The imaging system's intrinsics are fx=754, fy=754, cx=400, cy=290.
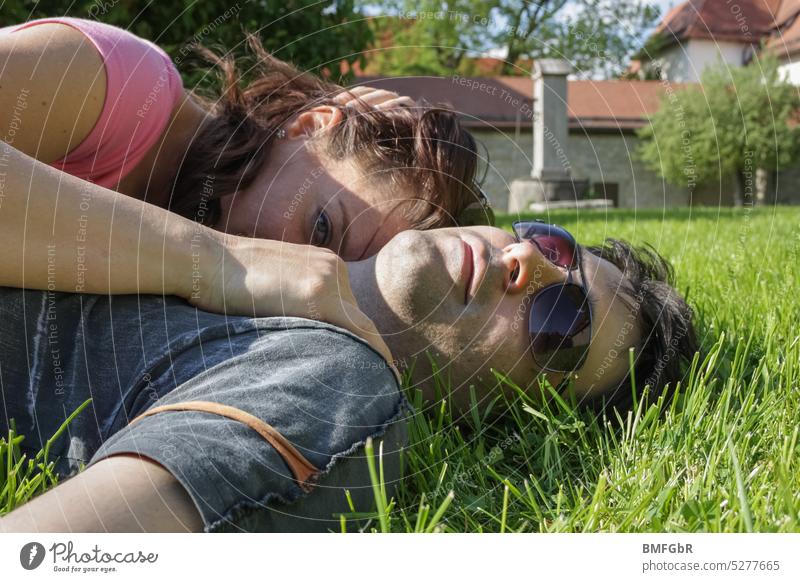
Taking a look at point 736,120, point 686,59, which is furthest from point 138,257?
point 736,120

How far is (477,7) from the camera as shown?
285cm

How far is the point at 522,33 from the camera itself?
214 centimetres

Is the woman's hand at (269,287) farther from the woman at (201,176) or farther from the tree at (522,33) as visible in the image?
the tree at (522,33)

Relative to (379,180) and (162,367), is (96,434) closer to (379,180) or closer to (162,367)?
(162,367)

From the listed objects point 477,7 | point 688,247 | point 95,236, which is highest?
point 477,7

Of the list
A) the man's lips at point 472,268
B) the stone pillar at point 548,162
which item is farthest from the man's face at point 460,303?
the stone pillar at point 548,162

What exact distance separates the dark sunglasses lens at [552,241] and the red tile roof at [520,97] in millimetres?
777

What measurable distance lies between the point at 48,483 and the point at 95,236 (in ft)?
1.33

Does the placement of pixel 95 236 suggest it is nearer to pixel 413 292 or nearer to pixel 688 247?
pixel 413 292

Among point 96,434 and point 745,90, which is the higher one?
point 745,90

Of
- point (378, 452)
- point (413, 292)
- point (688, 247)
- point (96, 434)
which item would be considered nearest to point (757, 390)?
point (413, 292)
